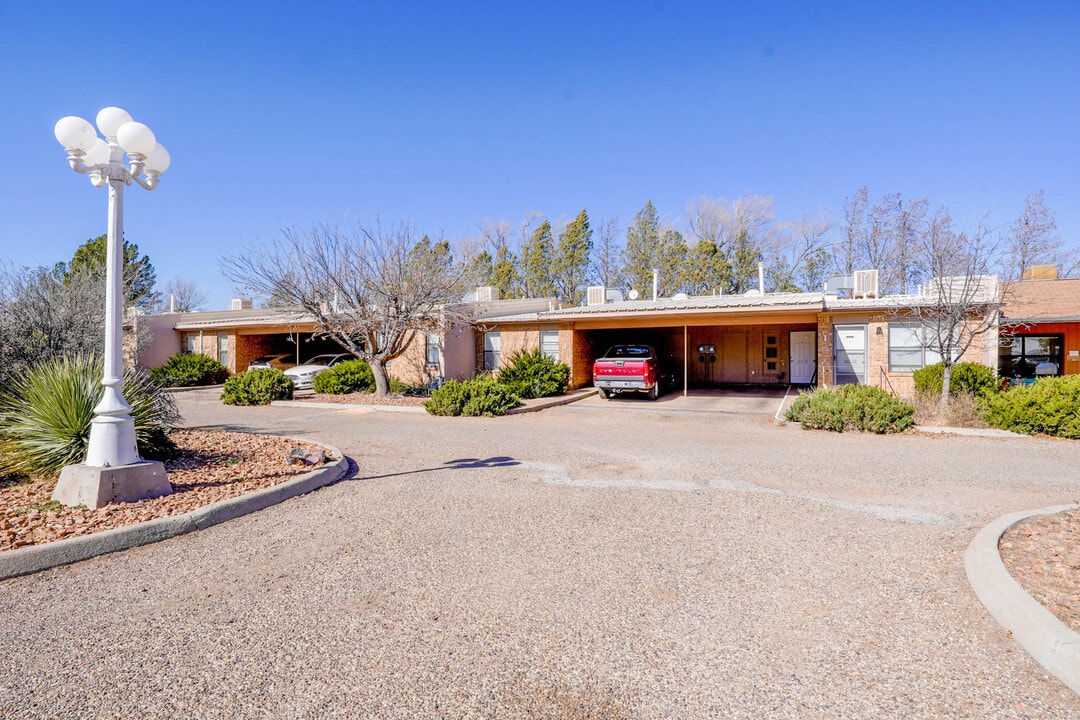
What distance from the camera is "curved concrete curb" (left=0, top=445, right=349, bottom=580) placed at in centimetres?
411

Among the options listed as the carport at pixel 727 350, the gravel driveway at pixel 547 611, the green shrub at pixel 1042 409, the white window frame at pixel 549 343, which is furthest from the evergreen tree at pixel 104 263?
the green shrub at pixel 1042 409

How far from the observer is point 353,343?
17562 millimetres

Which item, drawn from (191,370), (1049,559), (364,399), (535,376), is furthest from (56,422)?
(191,370)

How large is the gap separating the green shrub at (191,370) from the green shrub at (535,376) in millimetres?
13957

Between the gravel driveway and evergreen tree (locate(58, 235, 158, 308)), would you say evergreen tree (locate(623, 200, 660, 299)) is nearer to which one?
evergreen tree (locate(58, 235, 158, 308))

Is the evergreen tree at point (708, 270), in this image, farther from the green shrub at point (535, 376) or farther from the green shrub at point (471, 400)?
the green shrub at point (471, 400)

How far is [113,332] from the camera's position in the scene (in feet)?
18.5

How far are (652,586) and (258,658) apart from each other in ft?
7.58

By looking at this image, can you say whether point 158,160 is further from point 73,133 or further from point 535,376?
point 535,376

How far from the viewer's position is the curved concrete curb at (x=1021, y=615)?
2.79m

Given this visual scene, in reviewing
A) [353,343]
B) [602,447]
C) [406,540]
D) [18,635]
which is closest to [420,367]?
[353,343]

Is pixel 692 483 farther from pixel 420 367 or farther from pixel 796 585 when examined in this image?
pixel 420 367

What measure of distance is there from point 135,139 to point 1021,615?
7.82 m

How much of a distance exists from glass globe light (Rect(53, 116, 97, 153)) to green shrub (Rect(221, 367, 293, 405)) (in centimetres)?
1178
